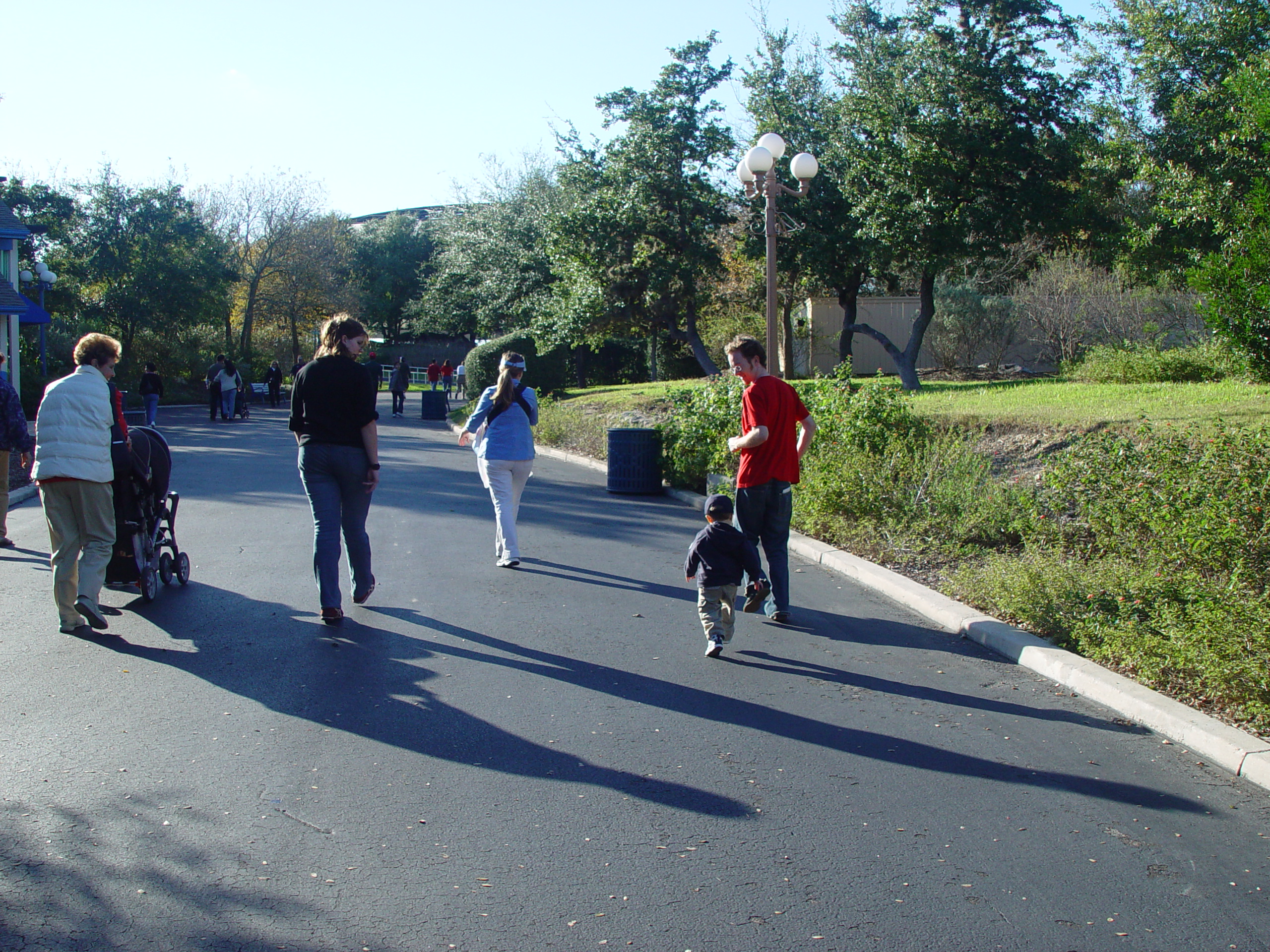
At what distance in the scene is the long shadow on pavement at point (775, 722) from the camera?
4188 mm

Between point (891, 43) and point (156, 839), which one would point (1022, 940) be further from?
point (891, 43)

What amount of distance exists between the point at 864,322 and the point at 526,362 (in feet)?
33.8

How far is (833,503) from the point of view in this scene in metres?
9.77

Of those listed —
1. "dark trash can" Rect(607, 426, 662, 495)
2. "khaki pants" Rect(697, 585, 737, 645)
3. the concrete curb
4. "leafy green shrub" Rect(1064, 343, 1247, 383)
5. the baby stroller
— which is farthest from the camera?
"leafy green shrub" Rect(1064, 343, 1247, 383)

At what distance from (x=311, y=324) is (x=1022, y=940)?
53.2m

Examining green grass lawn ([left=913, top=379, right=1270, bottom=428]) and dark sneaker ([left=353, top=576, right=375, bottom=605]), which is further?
green grass lawn ([left=913, top=379, right=1270, bottom=428])

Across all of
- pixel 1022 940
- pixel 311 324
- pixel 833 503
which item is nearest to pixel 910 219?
pixel 833 503

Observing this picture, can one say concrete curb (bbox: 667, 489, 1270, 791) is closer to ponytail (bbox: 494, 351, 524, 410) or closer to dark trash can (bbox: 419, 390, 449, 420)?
ponytail (bbox: 494, 351, 524, 410)

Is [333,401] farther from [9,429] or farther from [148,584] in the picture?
[9,429]

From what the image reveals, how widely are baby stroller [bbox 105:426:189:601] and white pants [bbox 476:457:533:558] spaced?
246 cm

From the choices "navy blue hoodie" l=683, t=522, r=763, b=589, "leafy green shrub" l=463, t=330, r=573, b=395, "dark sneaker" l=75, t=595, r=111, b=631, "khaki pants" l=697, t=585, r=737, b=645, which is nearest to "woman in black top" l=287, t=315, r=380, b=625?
"dark sneaker" l=75, t=595, r=111, b=631

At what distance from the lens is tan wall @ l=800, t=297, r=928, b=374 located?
102 feet

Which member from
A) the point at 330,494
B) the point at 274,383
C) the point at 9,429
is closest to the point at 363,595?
the point at 330,494

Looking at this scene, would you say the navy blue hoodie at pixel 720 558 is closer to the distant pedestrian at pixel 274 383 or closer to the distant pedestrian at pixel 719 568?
the distant pedestrian at pixel 719 568
